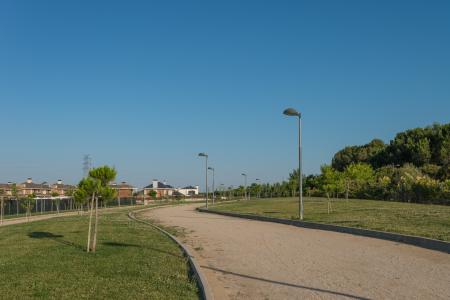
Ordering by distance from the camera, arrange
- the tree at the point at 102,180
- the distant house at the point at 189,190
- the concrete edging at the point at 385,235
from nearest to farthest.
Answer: the concrete edging at the point at 385,235
the tree at the point at 102,180
the distant house at the point at 189,190

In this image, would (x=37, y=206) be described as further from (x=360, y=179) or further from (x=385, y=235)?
(x=385, y=235)

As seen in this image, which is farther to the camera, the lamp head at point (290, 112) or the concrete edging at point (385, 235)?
the lamp head at point (290, 112)

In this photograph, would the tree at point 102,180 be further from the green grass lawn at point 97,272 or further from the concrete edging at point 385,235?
the concrete edging at point 385,235

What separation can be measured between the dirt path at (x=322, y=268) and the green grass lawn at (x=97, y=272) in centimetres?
79

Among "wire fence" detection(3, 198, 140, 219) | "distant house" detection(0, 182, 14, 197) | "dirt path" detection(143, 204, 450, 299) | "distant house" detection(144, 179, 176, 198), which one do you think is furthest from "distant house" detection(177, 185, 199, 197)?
"dirt path" detection(143, 204, 450, 299)

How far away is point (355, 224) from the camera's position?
62.9 feet

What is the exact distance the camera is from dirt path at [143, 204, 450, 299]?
818 centimetres

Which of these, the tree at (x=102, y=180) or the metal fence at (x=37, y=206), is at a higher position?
the tree at (x=102, y=180)

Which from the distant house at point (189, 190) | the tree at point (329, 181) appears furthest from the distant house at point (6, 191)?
the distant house at point (189, 190)

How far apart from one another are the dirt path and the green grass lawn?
31.3 inches

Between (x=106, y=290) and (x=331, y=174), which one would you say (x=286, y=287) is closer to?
(x=106, y=290)

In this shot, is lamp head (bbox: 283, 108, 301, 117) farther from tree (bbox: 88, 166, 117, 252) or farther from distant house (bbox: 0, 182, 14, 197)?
distant house (bbox: 0, 182, 14, 197)

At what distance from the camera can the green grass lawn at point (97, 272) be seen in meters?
7.95

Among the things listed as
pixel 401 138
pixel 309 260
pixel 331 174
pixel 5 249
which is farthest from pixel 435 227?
pixel 401 138
